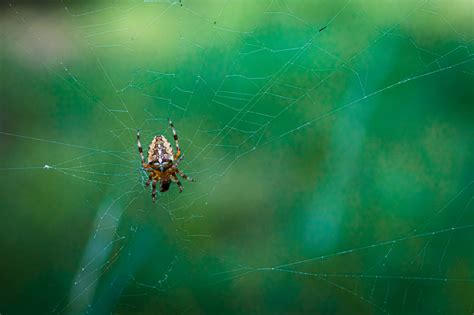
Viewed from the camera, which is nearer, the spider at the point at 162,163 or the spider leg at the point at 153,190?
the spider at the point at 162,163

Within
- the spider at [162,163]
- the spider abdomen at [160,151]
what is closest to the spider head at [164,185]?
the spider at [162,163]

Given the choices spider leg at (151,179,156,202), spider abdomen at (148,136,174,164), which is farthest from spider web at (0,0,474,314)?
spider abdomen at (148,136,174,164)

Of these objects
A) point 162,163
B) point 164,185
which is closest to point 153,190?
point 164,185

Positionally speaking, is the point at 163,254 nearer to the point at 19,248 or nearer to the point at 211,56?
the point at 19,248

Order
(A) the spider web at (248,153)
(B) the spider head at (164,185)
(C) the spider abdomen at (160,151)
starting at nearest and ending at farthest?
(C) the spider abdomen at (160,151)
(B) the spider head at (164,185)
(A) the spider web at (248,153)

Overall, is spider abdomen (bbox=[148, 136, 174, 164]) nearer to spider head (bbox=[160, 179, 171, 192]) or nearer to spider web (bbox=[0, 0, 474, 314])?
spider head (bbox=[160, 179, 171, 192])

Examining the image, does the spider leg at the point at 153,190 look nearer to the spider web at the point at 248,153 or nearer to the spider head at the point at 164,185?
the spider head at the point at 164,185

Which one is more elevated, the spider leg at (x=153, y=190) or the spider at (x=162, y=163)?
the spider at (x=162, y=163)
